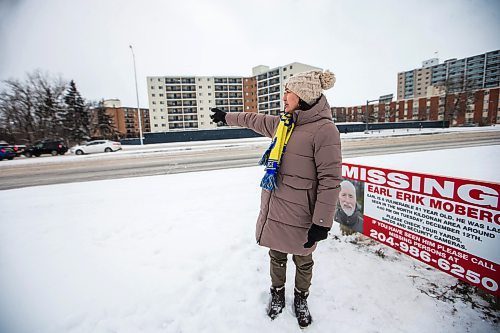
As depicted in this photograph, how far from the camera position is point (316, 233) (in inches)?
69.6

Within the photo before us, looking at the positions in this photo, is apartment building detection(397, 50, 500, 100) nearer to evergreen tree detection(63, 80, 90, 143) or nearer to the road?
the road

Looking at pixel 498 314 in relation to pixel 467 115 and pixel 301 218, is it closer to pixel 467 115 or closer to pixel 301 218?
pixel 301 218

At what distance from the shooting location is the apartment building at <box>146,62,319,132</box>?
61.4 meters

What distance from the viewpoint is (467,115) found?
59438 millimetres

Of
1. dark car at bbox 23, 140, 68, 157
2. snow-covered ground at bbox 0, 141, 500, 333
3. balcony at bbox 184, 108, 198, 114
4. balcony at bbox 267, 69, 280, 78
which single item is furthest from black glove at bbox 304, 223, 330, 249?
balcony at bbox 184, 108, 198, 114

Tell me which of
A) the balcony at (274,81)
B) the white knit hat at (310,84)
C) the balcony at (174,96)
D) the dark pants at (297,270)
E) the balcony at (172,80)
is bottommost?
the dark pants at (297,270)

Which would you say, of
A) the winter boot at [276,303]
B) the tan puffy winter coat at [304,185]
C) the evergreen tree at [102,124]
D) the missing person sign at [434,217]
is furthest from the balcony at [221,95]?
the winter boot at [276,303]

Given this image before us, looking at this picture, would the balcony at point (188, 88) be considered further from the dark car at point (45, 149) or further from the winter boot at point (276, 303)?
the winter boot at point (276, 303)

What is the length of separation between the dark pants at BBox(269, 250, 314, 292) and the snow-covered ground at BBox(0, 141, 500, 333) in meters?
0.28

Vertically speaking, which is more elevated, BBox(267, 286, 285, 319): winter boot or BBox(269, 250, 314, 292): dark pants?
BBox(269, 250, 314, 292): dark pants

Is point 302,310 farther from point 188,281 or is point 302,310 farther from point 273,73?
point 273,73

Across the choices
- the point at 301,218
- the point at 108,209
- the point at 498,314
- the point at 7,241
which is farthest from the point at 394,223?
the point at 7,241

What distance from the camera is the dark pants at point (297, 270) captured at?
204 centimetres

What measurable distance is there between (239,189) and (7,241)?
15.1 ft
